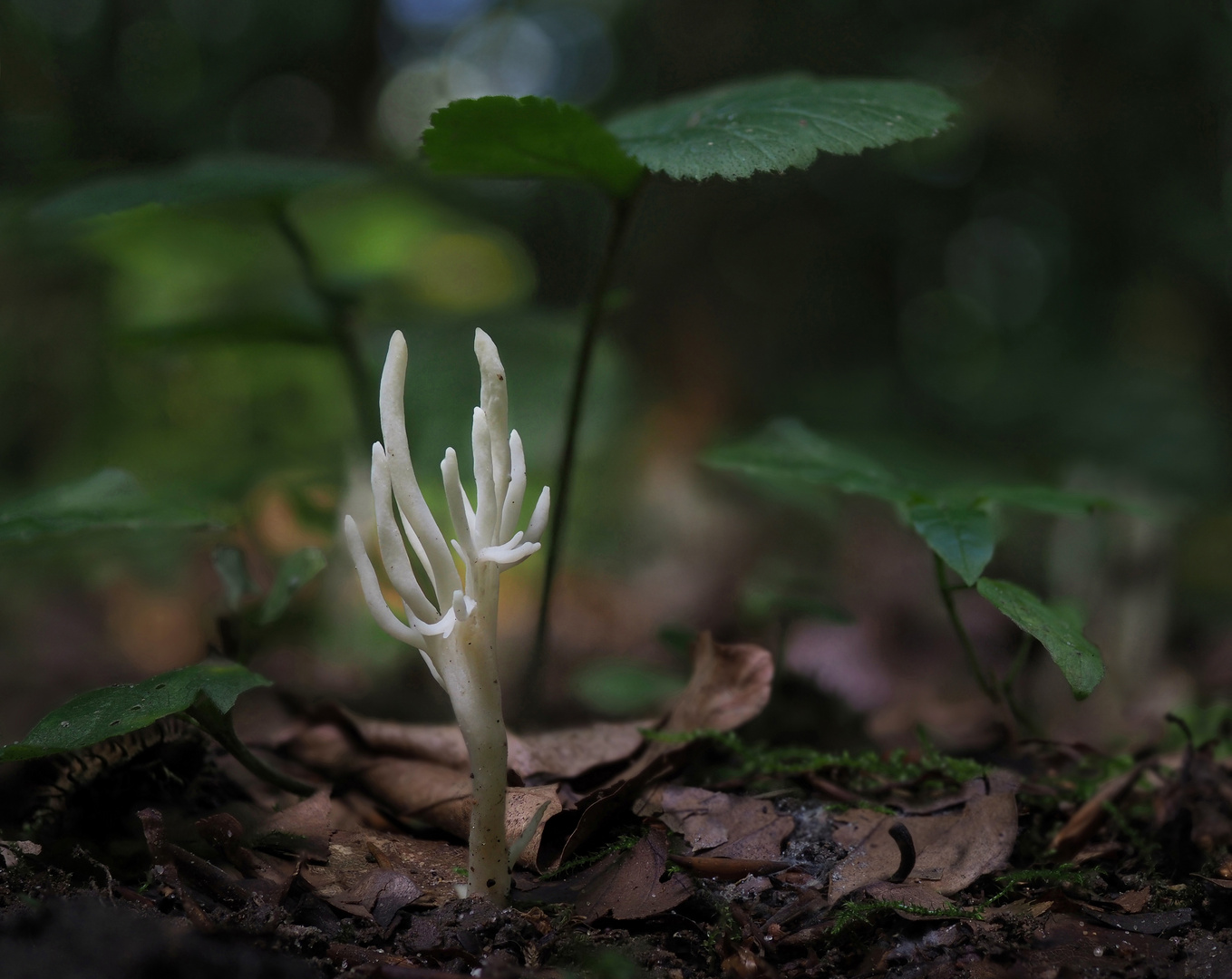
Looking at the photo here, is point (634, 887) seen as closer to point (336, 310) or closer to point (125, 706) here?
point (125, 706)

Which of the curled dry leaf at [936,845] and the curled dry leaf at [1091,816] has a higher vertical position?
the curled dry leaf at [936,845]

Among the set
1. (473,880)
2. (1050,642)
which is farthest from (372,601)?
(1050,642)

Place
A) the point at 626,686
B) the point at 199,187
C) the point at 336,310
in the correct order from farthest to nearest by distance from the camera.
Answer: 1. the point at 336,310
2. the point at 626,686
3. the point at 199,187

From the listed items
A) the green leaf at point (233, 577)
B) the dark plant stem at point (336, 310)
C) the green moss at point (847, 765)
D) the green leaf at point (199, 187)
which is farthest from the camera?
the dark plant stem at point (336, 310)

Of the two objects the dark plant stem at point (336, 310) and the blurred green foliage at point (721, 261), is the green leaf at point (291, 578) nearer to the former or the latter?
the dark plant stem at point (336, 310)

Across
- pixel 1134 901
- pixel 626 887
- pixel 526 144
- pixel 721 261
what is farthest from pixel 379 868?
pixel 721 261

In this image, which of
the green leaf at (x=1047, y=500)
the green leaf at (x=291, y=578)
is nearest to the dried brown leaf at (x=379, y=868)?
the green leaf at (x=291, y=578)
